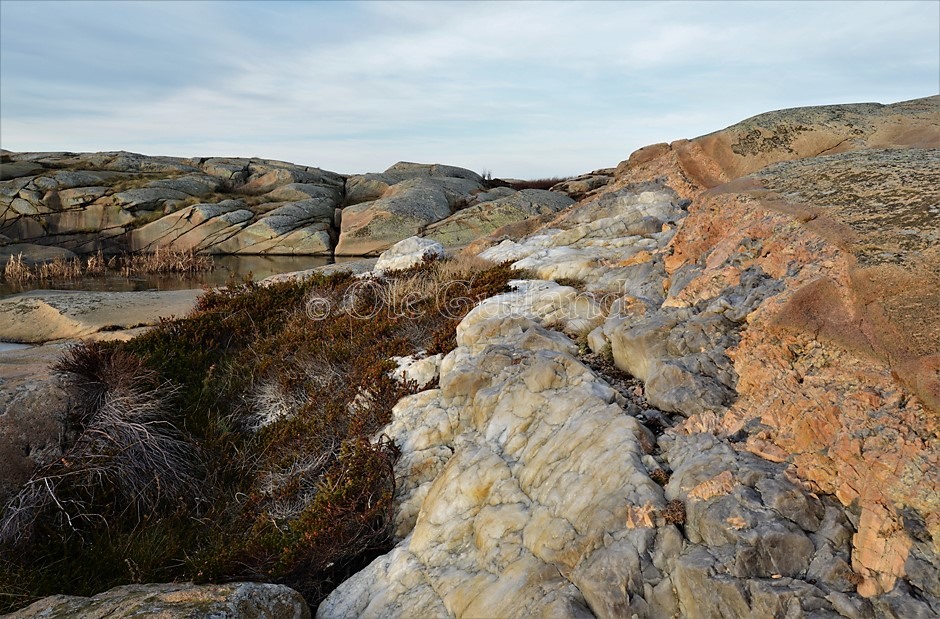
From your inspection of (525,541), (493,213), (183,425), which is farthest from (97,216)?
(525,541)

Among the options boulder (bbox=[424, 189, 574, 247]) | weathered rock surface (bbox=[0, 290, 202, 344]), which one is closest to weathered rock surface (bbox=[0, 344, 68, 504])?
weathered rock surface (bbox=[0, 290, 202, 344])

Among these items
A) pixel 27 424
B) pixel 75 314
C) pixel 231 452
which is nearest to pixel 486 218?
pixel 75 314

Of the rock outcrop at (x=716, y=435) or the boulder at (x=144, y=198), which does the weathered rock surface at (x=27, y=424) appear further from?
the boulder at (x=144, y=198)

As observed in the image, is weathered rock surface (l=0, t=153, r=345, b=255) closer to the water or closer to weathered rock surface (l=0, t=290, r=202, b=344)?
the water

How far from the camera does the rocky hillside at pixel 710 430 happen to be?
278 centimetres

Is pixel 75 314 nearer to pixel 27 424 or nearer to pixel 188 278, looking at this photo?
pixel 27 424

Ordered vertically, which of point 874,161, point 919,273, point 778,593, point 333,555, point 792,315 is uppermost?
point 874,161

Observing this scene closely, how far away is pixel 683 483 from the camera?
11.0 feet

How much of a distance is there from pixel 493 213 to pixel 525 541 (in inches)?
921

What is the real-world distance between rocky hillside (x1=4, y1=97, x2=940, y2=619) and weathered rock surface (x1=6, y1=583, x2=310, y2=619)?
0.88ft

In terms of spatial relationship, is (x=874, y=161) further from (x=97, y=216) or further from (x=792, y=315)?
(x=97, y=216)

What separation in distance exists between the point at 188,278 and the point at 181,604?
22.5 meters

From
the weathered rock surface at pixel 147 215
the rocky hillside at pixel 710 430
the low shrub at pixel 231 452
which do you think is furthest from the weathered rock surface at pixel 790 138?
the weathered rock surface at pixel 147 215

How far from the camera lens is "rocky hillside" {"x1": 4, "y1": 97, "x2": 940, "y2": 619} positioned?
2.78 metres
